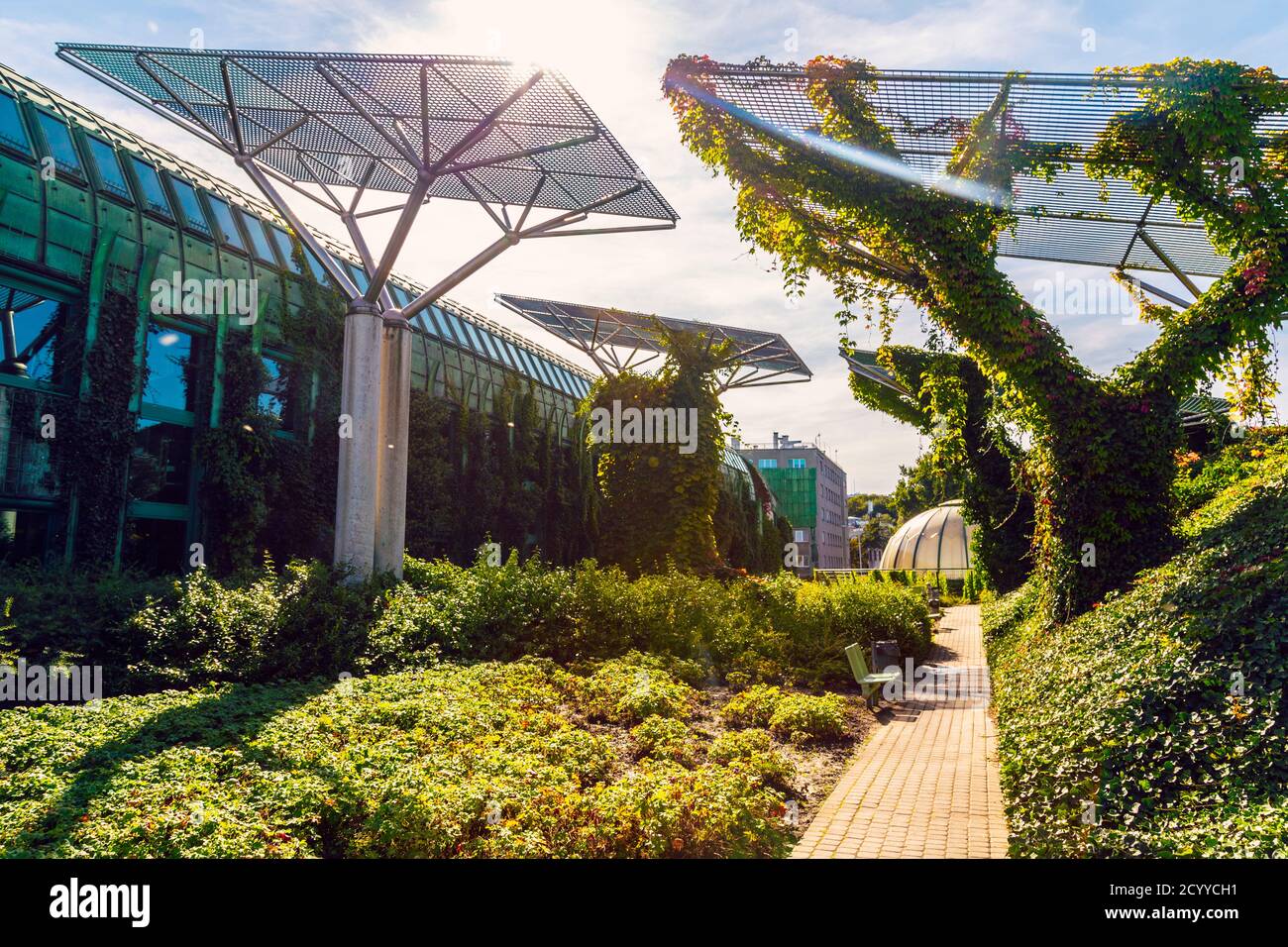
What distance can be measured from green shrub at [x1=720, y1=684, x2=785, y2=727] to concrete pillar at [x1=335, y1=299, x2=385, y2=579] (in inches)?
331

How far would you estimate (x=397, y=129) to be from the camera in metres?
16.7

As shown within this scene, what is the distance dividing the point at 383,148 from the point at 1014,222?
13003 millimetres

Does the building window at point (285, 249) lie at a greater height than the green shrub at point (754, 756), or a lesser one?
greater

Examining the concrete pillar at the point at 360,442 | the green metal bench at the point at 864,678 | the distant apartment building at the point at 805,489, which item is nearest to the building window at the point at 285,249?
the concrete pillar at the point at 360,442

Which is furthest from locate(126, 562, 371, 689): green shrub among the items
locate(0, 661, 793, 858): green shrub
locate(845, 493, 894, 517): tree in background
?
locate(845, 493, 894, 517): tree in background

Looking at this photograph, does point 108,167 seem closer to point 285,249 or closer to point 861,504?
point 285,249

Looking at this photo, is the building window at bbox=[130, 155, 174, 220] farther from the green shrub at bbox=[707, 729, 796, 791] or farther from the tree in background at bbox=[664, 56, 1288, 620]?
the green shrub at bbox=[707, 729, 796, 791]

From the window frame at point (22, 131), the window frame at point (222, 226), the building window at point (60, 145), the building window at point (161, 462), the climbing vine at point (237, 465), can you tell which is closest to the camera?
the window frame at point (22, 131)

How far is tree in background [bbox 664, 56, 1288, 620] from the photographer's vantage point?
37.7ft

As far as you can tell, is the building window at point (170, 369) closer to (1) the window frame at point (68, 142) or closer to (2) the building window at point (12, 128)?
(1) the window frame at point (68, 142)

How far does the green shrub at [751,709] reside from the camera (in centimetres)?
1014

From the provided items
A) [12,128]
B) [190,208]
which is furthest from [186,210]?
[12,128]

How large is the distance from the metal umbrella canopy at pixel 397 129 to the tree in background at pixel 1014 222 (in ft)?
10.2

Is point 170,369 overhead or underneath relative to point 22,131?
underneath
